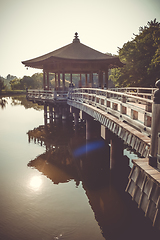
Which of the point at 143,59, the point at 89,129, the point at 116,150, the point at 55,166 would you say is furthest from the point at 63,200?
the point at 143,59

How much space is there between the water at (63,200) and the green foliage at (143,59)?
15.0 metres

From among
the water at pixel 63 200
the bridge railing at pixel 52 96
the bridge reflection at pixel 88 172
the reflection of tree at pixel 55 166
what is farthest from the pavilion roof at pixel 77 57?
the reflection of tree at pixel 55 166

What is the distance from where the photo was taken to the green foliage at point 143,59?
25.4 meters

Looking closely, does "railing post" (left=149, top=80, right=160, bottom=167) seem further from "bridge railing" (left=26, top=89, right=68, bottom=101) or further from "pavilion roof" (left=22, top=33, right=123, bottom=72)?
"pavilion roof" (left=22, top=33, right=123, bottom=72)

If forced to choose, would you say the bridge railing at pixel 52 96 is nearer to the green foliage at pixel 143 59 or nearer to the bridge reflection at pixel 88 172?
the bridge reflection at pixel 88 172

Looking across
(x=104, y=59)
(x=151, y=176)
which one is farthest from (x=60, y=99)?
(x=151, y=176)

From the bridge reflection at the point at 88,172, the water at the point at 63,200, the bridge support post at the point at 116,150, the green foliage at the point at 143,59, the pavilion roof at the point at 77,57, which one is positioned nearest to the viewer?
the water at the point at 63,200

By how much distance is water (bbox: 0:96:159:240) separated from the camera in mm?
7301

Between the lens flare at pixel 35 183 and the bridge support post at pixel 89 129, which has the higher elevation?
the bridge support post at pixel 89 129

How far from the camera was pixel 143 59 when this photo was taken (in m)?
28.1

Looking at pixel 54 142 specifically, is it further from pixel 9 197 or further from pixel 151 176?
pixel 151 176

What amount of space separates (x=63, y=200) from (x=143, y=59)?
79.9 feet

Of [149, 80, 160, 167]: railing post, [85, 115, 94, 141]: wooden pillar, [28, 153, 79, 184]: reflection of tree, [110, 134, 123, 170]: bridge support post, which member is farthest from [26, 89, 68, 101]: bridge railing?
[149, 80, 160, 167]: railing post

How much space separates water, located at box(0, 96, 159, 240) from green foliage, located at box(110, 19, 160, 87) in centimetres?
1503
